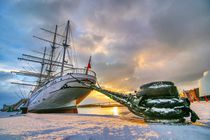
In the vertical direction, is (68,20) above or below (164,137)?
above

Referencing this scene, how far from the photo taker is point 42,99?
17234mm

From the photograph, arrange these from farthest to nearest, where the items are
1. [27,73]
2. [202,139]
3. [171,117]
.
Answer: [27,73], [171,117], [202,139]

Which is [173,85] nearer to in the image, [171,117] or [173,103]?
[173,103]

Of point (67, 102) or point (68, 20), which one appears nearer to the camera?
point (67, 102)

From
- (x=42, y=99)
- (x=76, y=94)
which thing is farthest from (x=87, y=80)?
(x=42, y=99)

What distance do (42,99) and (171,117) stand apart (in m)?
17.6

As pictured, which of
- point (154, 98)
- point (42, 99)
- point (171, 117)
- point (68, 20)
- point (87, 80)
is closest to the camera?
point (171, 117)

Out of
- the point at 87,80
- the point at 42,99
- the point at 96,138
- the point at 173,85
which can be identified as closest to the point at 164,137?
the point at 96,138

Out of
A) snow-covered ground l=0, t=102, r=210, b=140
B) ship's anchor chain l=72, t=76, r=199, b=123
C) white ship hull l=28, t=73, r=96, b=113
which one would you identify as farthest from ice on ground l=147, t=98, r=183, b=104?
white ship hull l=28, t=73, r=96, b=113

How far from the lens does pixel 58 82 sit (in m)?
15.8

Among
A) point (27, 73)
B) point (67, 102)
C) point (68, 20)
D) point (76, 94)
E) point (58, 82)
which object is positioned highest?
point (68, 20)

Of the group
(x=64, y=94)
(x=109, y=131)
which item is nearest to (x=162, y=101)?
(x=109, y=131)

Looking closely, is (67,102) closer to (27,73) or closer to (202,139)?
(202,139)

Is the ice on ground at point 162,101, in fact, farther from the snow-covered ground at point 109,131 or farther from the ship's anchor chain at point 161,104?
the snow-covered ground at point 109,131
